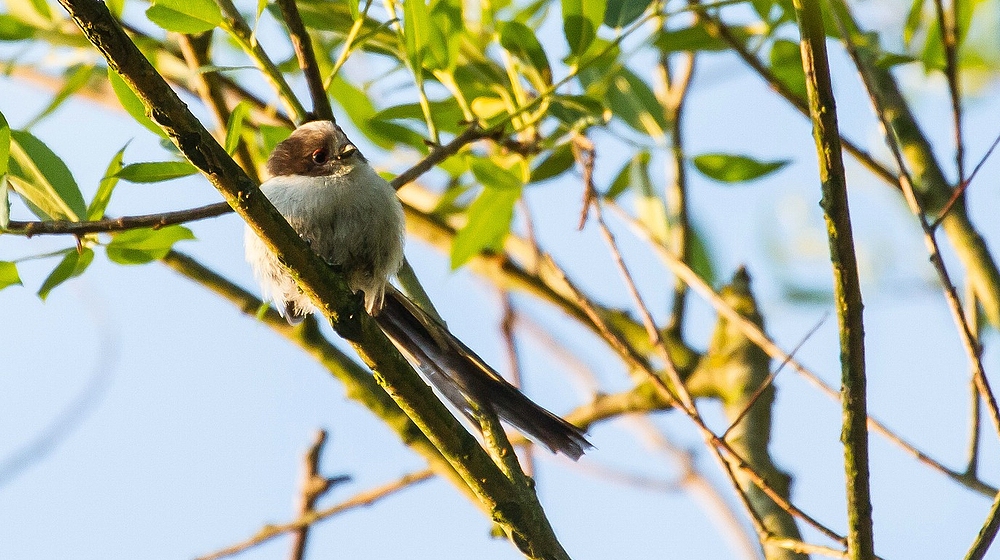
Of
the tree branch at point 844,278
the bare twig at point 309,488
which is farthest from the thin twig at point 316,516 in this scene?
the tree branch at point 844,278

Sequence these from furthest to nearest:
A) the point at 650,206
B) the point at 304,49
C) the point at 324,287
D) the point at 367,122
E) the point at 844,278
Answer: the point at 650,206 < the point at 367,122 < the point at 304,49 < the point at 324,287 < the point at 844,278

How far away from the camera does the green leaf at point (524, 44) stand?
2744 millimetres

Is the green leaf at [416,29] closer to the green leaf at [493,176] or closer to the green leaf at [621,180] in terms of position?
the green leaf at [493,176]

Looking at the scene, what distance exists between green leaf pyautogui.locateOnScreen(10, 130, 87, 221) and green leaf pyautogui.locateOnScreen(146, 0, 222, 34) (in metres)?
0.41

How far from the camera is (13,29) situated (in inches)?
118

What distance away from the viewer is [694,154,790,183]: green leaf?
2.82 m

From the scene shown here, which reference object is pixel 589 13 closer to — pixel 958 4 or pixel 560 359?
pixel 958 4

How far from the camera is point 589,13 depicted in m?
2.62

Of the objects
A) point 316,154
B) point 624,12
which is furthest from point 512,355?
point 624,12

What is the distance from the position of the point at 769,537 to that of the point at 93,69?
2255 mm

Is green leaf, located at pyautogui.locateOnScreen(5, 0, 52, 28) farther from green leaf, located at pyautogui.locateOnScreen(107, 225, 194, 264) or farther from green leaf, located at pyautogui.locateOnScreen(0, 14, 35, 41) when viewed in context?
green leaf, located at pyautogui.locateOnScreen(107, 225, 194, 264)

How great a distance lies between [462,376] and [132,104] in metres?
1.21

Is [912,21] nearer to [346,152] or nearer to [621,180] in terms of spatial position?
[621,180]

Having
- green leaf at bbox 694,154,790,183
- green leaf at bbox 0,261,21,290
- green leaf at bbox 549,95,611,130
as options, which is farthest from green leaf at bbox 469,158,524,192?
green leaf at bbox 0,261,21,290
